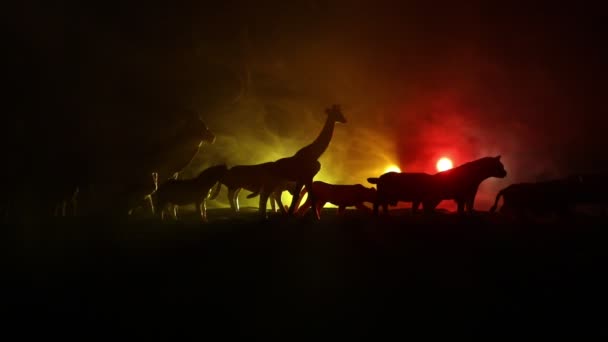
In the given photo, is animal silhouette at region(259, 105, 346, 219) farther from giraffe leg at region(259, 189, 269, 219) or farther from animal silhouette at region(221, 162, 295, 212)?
animal silhouette at region(221, 162, 295, 212)

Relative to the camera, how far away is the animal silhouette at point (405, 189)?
6188 mm

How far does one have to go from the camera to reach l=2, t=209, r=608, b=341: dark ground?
2.46 m

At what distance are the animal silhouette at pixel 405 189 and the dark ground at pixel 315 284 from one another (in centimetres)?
121

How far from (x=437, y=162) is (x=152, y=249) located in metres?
8.58

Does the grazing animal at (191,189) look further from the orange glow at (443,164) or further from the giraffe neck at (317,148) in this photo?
the orange glow at (443,164)

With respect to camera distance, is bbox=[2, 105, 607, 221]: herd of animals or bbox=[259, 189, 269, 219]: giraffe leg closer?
bbox=[2, 105, 607, 221]: herd of animals

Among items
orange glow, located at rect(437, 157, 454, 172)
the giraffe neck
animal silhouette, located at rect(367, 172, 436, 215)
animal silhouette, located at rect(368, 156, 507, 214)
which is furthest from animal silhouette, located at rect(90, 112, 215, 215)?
orange glow, located at rect(437, 157, 454, 172)

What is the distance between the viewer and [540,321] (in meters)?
2.49

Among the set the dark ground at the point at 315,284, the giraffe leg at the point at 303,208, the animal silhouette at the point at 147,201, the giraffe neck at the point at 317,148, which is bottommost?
the dark ground at the point at 315,284

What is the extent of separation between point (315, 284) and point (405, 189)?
3.50 m

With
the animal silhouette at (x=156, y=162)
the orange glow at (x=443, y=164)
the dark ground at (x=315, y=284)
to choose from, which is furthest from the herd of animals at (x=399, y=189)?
the orange glow at (x=443, y=164)

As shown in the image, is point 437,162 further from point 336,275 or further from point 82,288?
point 82,288

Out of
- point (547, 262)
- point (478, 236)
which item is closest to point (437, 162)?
point (478, 236)

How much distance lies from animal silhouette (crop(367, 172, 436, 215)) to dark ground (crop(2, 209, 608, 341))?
121 centimetres
